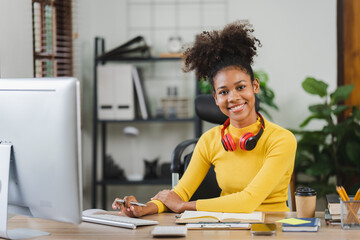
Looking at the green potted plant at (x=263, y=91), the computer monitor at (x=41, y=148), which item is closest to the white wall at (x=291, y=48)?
the green potted plant at (x=263, y=91)

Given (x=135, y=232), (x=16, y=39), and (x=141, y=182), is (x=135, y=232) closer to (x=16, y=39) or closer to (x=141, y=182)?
(x=16, y=39)

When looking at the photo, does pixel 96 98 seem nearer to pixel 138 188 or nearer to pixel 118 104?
pixel 118 104

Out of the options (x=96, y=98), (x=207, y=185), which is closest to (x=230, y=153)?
(x=207, y=185)

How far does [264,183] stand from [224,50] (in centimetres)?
53

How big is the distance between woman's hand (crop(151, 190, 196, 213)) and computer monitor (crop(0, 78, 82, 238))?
0.51 meters

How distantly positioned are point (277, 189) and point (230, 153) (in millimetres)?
212

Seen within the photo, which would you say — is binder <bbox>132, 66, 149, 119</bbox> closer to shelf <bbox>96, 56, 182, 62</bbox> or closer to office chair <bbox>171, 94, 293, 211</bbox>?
shelf <bbox>96, 56, 182, 62</bbox>

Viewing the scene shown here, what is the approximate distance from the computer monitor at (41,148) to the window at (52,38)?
6.63 ft

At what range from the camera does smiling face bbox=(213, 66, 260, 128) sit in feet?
6.46

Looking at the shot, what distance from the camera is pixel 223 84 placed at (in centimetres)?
198

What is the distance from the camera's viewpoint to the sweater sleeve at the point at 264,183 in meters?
1.79

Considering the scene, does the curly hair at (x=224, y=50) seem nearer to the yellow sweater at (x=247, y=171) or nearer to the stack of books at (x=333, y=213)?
the yellow sweater at (x=247, y=171)

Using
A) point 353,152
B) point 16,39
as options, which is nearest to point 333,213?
point 16,39

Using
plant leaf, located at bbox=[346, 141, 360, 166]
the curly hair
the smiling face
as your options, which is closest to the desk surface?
the smiling face
